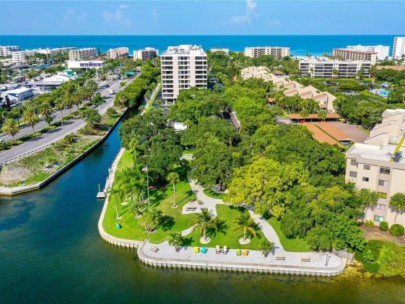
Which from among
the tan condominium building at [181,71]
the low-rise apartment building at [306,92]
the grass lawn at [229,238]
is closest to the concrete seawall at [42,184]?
the grass lawn at [229,238]

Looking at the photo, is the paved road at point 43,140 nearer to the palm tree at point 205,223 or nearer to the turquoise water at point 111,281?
the turquoise water at point 111,281

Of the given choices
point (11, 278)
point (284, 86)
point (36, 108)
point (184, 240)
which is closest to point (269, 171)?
point (184, 240)

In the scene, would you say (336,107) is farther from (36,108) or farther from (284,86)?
(36,108)

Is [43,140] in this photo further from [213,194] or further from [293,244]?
[293,244]

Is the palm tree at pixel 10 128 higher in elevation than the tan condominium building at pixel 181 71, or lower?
lower

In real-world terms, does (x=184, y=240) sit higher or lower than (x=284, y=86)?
lower
